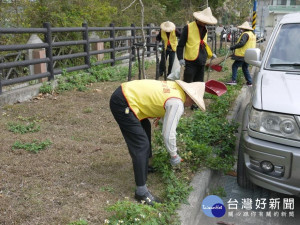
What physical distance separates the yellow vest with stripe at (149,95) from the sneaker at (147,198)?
2.44 ft

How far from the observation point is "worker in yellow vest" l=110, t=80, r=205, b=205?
2.97 metres

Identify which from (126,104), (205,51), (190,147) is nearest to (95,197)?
(126,104)

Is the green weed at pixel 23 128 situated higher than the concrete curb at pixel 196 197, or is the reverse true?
the green weed at pixel 23 128

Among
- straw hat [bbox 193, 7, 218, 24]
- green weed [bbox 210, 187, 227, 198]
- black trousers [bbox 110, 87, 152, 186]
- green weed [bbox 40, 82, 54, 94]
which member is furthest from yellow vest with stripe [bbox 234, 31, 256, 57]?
black trousers [bbox 110, 87, 152, 186]

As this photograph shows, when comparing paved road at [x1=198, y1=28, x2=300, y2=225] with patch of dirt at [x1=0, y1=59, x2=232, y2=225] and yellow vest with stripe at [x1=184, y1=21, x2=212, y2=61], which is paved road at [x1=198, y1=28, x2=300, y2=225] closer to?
patch of dirt at [x1=0, y1=59, x2=232, y2=225]

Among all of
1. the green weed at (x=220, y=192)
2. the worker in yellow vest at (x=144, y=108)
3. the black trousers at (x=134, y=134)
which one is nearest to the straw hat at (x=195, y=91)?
the worker in yellow vest at (x=144, y=108)

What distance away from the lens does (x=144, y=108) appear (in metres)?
3.09

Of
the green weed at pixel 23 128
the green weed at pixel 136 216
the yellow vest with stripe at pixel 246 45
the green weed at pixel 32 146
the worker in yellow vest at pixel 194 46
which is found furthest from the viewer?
the yellow vest with stripe at pixel 246 45

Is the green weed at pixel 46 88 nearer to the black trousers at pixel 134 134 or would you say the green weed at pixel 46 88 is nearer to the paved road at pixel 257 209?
the black trousers at pixel 134 134

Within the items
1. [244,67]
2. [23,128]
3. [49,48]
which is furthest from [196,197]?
[244,67]

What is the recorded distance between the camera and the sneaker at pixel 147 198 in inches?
120

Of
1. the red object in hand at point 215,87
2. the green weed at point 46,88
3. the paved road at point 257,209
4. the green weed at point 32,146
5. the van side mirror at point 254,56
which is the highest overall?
the van side mirror at point 254,56

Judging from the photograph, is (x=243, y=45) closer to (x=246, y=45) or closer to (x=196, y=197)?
(x=246, y=45)

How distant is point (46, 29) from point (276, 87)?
18.3ft
